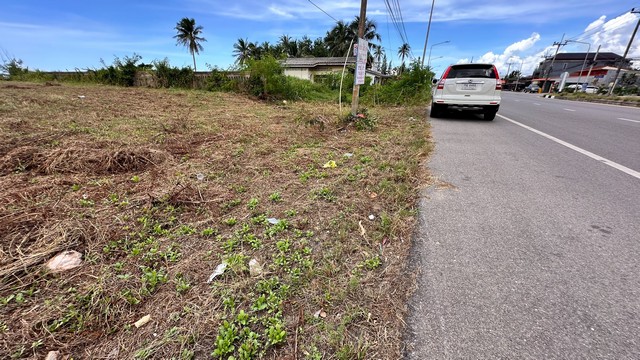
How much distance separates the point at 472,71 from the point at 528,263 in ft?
23.6

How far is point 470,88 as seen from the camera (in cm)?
715

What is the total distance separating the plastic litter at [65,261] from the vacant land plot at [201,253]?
0.10ft

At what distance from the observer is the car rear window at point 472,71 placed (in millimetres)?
7082

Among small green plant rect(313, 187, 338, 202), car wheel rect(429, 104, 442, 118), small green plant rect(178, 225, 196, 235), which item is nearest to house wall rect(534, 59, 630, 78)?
car wheel rect(429, 104, 442, 118)

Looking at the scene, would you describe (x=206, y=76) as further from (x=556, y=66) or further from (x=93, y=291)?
(x=556, y=66)

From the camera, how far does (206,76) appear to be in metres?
17.5

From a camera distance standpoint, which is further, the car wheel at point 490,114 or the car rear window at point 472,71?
the car wheel at point 490,114

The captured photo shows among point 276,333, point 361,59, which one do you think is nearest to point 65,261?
point 276,333

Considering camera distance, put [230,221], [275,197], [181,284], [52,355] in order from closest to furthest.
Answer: [52,355] < [181,284] < [230,221] < [275,197]

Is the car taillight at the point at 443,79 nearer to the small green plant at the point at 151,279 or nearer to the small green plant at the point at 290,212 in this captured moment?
the small green plant at the point at 290,212

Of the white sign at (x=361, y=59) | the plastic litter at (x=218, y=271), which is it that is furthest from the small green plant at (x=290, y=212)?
the white sign at (x=361, y=59)

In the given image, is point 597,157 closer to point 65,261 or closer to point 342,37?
point 65,261

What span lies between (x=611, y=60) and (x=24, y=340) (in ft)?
318

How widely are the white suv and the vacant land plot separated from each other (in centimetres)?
472
